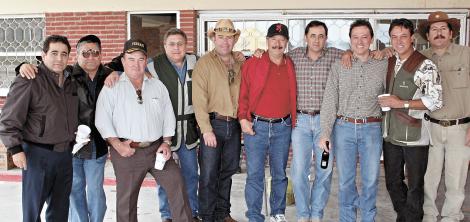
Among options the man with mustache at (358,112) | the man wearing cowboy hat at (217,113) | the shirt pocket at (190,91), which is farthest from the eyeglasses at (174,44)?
the man with mustache at (358,112)

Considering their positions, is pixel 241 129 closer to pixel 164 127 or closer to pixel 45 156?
pixel 164 127

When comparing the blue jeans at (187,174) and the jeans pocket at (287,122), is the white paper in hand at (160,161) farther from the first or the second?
the jeans pocket at (287,122)

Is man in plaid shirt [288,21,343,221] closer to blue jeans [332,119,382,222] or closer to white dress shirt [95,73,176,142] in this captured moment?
blue jeans [332,119,382,222]

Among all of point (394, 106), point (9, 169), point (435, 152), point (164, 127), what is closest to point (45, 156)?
point (164, 127)

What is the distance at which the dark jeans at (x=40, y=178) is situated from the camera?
3.72 m

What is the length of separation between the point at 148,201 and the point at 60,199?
7.22 ft

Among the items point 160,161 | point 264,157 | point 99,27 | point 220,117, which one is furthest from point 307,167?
point 99,27

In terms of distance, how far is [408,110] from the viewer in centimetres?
435

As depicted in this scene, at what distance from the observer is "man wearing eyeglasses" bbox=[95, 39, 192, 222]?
396cm

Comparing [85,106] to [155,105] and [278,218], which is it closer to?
[155,105]

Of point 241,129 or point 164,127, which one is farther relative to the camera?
point 241,129

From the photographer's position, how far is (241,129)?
4.78 m

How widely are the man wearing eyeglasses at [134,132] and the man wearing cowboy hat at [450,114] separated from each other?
2520 mm

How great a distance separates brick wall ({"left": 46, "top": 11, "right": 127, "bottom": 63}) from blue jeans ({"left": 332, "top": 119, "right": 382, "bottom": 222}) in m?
4.92
